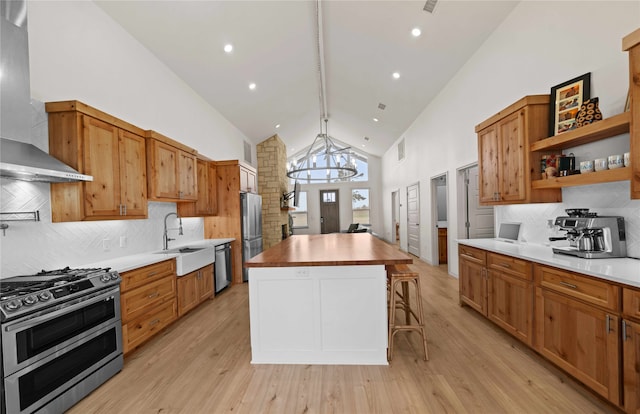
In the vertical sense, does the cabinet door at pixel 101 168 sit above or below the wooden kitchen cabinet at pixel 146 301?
above

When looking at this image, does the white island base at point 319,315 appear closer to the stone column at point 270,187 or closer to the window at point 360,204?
the stone column at point 270,187

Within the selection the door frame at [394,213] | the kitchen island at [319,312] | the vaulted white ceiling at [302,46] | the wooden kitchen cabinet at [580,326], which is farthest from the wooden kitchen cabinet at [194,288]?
the door frame at [394,213]

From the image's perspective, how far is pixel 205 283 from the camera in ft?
13.4

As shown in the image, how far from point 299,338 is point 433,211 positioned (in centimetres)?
481

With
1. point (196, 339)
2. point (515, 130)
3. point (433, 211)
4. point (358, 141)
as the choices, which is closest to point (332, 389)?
point (196, 339)

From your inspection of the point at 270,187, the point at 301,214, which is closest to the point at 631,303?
the point at 270,187

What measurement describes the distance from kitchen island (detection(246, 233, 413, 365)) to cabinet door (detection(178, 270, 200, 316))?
1.46 meters

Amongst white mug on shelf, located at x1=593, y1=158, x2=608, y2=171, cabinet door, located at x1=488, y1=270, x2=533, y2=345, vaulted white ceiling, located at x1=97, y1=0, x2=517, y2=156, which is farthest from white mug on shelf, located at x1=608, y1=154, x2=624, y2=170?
vaulted white ceiling, located at x1=97, y1=0, x2=517, y2=156

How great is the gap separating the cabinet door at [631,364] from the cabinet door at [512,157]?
4.91 ft

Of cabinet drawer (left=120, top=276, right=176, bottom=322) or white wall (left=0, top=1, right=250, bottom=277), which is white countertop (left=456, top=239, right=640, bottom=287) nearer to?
cabinet drawer (left=120, top=276, right=176, bottom=322)

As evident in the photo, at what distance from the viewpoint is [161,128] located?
3.95m

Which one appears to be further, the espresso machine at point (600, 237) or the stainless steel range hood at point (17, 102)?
the espresso machine at point (600, 237)

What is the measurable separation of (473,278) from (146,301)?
3.58 metres

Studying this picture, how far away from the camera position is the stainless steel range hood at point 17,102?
1.88 meters
